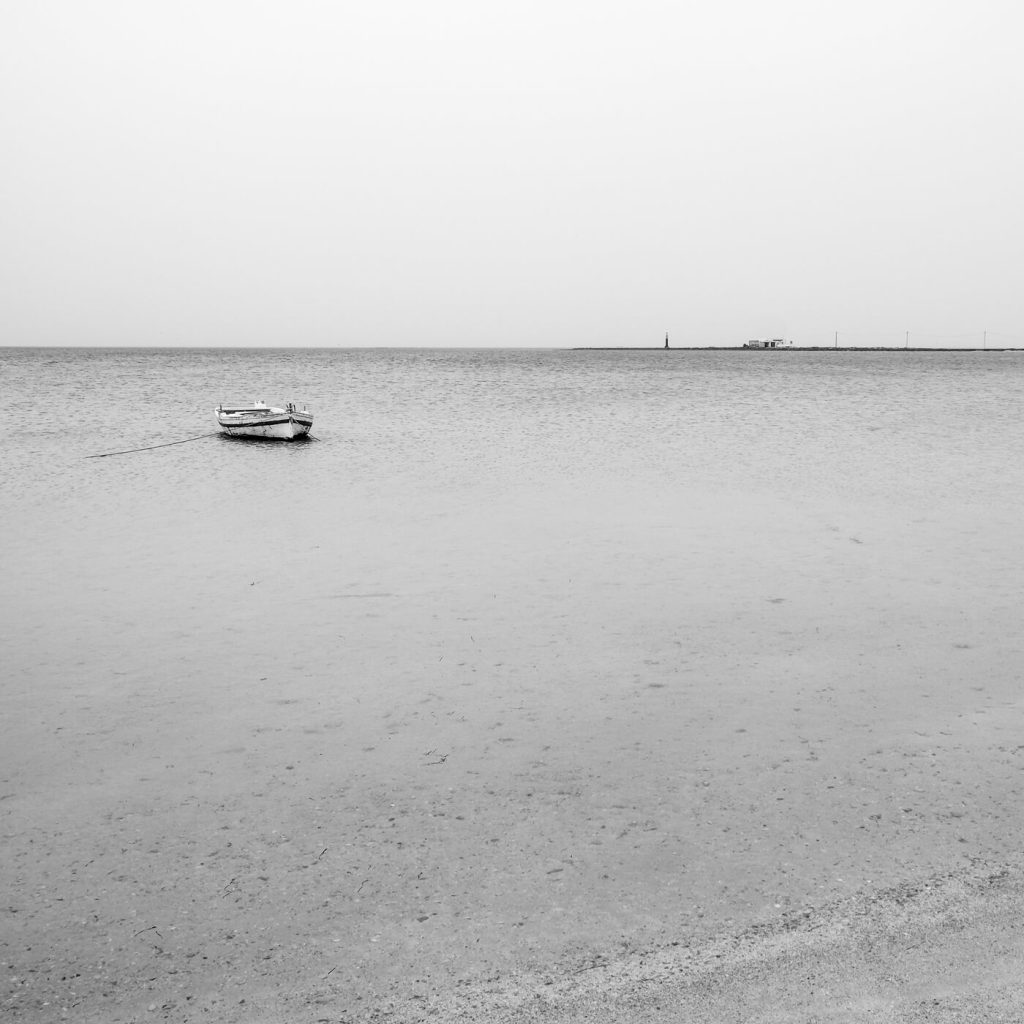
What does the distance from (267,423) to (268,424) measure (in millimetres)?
46

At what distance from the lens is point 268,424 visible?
2958 cm

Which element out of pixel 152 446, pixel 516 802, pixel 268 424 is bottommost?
pixel 516 802

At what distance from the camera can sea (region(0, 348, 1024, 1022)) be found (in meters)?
3.95

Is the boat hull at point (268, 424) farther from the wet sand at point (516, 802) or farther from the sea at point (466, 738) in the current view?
the wet sand at point (516, 802)

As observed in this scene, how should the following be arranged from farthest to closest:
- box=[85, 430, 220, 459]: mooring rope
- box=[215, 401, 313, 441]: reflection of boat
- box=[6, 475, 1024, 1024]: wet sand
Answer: box=[215, 401, 313, 441]: reflection of boat
box=[85, 430, 220, 459]: mooring rope
box=[6, 475, 1024, 1024]: wet sand

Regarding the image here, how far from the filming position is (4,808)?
5094 millimetres

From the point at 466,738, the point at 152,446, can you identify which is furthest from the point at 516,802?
the point at 152,446

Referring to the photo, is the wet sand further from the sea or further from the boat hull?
the boat hull

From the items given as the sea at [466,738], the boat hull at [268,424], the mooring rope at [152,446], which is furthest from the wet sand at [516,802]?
the boat hull at [268,424]

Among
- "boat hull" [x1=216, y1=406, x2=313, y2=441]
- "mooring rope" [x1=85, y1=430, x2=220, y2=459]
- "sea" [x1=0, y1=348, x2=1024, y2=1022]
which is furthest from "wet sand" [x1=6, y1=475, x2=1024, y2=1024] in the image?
"boat hull" [x1=216, y1=406, x2=313, y2=441]

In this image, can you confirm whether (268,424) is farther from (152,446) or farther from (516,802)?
(516,802)

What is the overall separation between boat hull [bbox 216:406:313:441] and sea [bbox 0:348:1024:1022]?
1444cm

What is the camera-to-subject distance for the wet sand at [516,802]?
3.62 metres

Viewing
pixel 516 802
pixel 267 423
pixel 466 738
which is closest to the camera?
pixel 516 802
